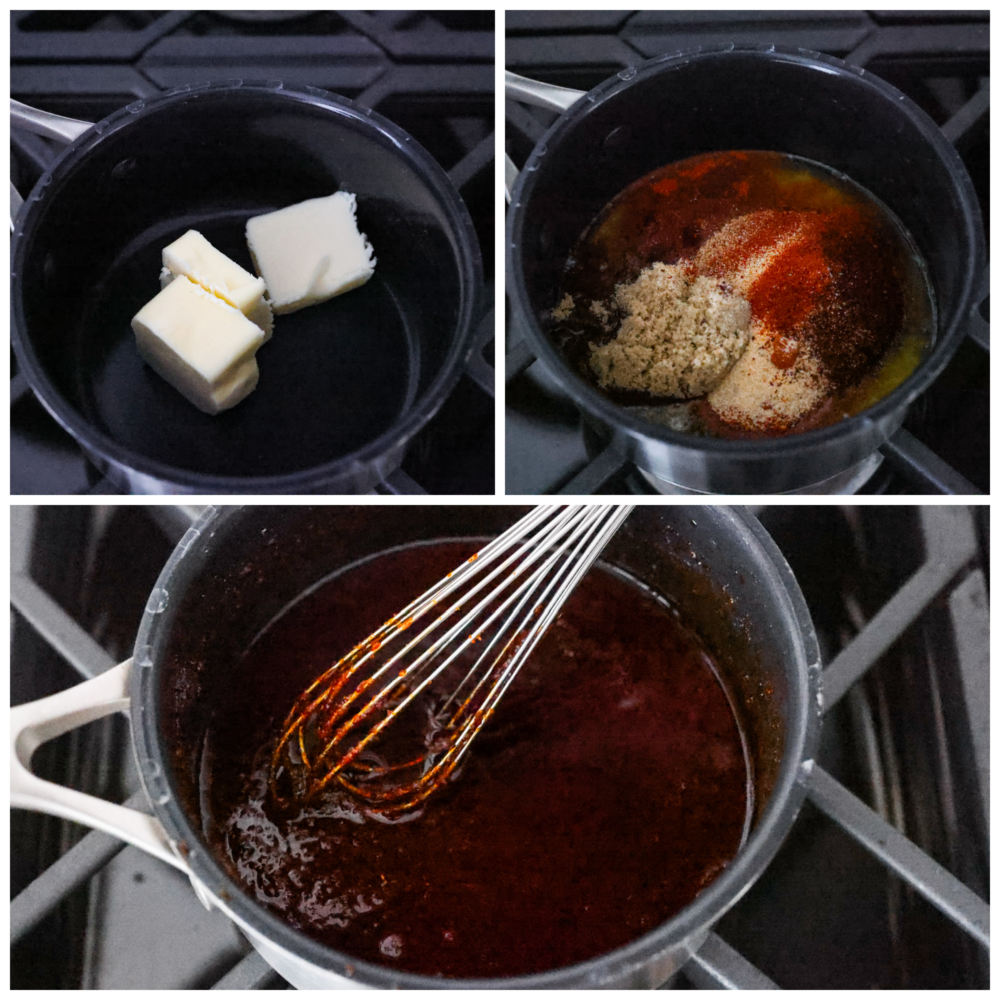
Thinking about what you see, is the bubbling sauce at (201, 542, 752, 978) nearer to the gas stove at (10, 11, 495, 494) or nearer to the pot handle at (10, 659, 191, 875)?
the pot handle at (10, 659, 191, 875)

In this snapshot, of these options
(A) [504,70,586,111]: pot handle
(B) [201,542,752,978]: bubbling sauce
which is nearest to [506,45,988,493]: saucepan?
(A) [504,70,586,111]: pot handle

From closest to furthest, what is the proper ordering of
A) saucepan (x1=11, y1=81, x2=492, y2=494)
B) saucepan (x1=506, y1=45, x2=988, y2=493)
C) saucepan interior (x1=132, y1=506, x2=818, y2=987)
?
saucepan interior (x1=132, y1=506, x2=818, y2=987), saucepan (x1=506, y1=45, x2=988, y2=493), saucepan (x1=11, y1=81, x2=492, y2=494)

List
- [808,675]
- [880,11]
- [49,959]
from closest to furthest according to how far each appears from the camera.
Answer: [808,675] → [49,959] → [880,11]

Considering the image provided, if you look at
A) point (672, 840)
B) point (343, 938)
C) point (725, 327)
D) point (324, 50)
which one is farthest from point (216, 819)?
point (324, 50)

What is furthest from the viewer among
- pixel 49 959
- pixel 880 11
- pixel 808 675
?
pixel 880 11

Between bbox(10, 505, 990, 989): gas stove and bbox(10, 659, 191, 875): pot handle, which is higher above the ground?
bbox(10, 659, 191, 875): pot handle

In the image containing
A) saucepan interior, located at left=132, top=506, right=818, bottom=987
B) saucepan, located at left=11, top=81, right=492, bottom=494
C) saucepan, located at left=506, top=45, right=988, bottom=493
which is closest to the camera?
saucepan interior, located at left=132, top=506, right=818, bottom=987

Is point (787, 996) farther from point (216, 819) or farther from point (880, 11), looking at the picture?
point (880, 11)

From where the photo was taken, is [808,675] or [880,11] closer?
[808,675]
